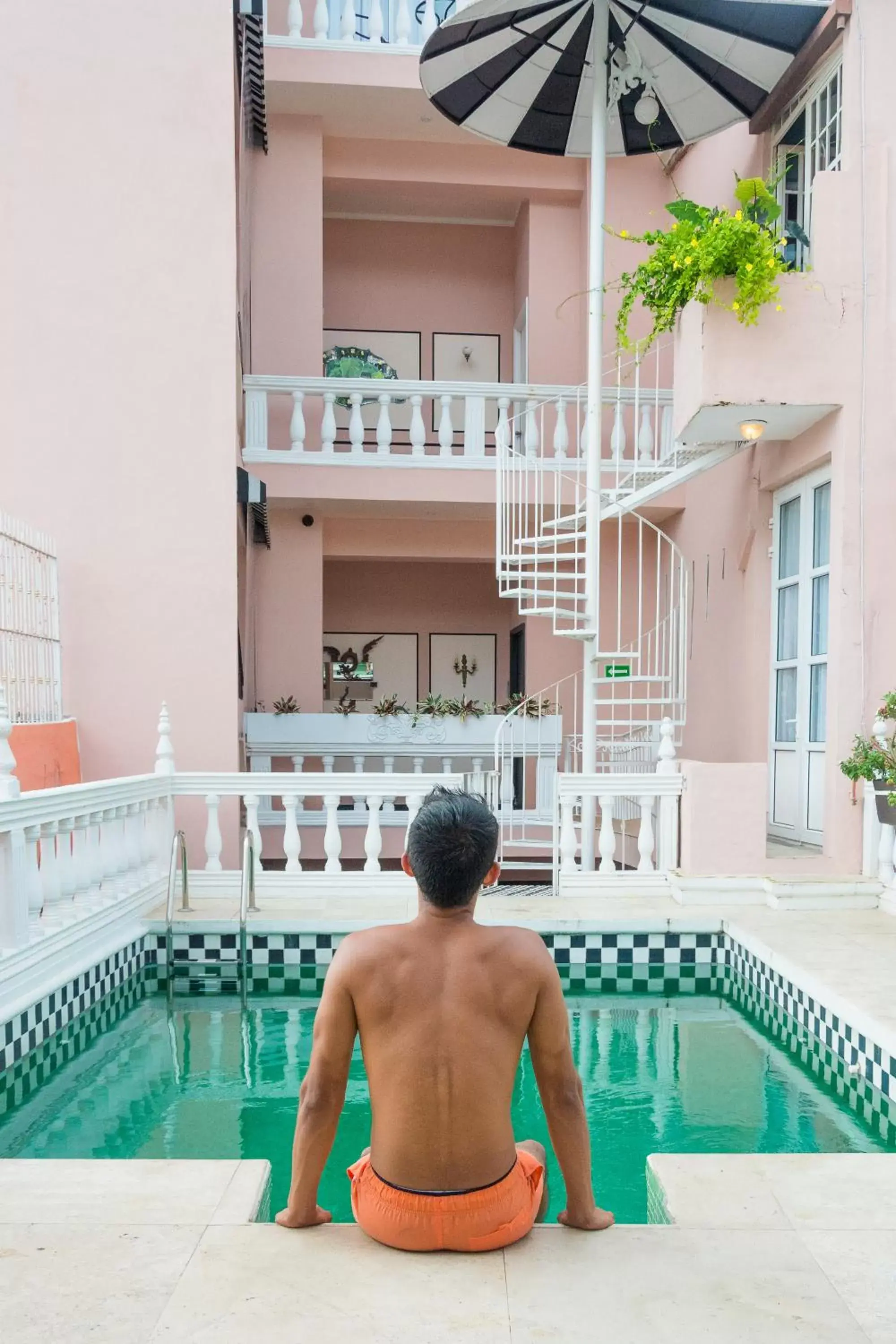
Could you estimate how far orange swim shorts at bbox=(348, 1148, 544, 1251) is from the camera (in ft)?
5.88

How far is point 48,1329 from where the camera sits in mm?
1689

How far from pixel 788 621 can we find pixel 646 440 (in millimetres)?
2214

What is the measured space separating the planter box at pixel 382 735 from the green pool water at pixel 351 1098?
139 inches

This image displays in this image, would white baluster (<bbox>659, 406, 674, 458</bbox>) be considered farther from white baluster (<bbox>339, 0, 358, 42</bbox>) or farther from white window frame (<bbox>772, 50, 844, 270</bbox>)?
white baluster (<bbox>339, 0, 358, 42</bbox>)

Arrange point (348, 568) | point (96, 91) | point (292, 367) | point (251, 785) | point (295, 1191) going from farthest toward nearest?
point (348, 568), point (292, 367), point (96, 91), point (251, 785), point (295, 1191)

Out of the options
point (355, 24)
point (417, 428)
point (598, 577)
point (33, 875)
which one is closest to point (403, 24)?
point (355, 24)

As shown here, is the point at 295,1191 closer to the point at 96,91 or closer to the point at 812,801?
the point at 812,801

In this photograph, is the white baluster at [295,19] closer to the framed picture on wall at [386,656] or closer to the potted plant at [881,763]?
the framed picture on wall at [386,656]

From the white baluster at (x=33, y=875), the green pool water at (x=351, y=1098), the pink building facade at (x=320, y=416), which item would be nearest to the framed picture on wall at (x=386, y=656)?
the pink building facade at (x=320, y=416)

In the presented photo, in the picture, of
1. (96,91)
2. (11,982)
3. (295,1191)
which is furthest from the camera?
(96,91)

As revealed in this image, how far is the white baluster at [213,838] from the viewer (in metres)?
5.73

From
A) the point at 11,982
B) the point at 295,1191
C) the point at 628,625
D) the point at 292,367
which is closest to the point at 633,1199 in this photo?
the point at 295,1191

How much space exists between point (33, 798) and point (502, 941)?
2785mm

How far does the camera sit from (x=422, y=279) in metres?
10.6
